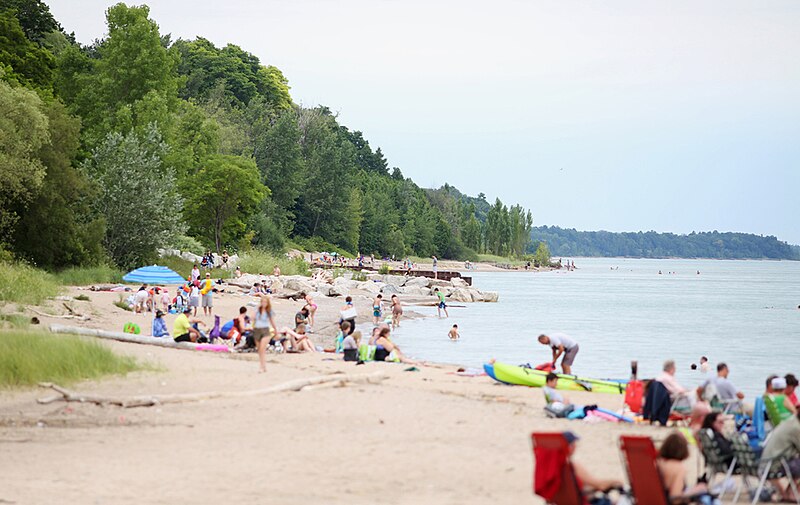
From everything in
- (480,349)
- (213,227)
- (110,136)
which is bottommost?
(480,349)

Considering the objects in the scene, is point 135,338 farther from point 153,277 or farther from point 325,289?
point 325,289

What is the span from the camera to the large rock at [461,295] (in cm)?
6383

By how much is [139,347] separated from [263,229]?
57.7m

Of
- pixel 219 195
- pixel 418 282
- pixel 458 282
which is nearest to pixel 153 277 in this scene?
pixel 219 195

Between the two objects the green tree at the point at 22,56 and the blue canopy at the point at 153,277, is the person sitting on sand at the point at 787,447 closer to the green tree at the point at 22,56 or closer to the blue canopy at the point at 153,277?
the blue canopy at the point at 153,277

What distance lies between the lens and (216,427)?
14125mm

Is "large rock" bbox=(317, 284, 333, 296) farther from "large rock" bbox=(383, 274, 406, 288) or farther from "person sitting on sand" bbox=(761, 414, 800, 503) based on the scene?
"person sitting on sand" bbox=(761, 414, 800, 503)

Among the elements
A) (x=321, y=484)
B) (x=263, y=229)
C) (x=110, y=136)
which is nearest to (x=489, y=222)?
(x=263, y=229)

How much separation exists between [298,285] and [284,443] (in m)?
38.8

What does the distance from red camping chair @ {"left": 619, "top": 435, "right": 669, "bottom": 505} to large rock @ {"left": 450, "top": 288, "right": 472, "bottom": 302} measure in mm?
54813

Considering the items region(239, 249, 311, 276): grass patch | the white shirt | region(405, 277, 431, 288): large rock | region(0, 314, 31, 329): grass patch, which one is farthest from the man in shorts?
region(405, 277, 431, 288): large rock

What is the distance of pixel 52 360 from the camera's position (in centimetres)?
1723

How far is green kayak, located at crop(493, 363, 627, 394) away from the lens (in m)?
→ 19.5

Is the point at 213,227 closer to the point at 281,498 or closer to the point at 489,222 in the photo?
the point at 281,498
